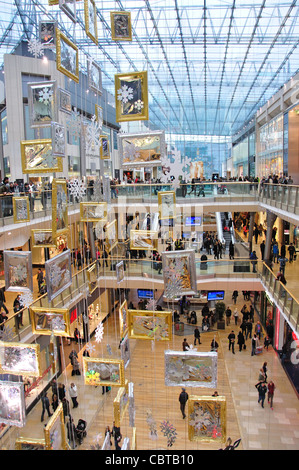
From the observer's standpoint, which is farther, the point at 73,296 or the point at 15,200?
the point at 73,296

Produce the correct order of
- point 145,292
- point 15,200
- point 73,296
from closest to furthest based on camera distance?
point 15,200 → point 73,296 → point 145,292

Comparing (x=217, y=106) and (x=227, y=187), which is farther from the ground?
(x=217, y=106)

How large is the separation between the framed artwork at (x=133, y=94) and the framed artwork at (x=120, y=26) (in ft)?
2.02

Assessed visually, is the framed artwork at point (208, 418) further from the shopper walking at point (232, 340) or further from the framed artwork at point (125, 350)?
the shopper walking at point (232, 340)

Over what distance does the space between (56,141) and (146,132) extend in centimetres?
140

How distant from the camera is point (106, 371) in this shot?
20.0 ft

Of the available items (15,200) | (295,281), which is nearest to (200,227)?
(295,281)

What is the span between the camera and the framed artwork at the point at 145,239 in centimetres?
691

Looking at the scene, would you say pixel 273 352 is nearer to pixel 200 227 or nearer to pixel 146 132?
pixel 200 227

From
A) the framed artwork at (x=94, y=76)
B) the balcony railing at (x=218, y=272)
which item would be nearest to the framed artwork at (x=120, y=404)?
the balcony railing at (x=218, y=272)

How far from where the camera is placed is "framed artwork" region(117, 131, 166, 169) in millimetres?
6062

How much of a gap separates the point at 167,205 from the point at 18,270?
9.16ft

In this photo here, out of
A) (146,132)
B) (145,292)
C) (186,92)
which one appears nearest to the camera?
(146,132)

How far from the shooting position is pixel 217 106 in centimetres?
3566
